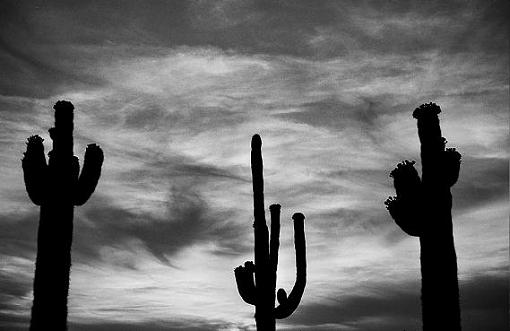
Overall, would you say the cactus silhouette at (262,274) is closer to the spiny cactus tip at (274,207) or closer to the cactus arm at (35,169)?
the spiny cactus tip at (274,207)

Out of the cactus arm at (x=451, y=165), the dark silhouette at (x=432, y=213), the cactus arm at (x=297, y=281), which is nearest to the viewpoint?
the dark silhouette at (x=432, y=213)

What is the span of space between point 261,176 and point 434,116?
18.9ft

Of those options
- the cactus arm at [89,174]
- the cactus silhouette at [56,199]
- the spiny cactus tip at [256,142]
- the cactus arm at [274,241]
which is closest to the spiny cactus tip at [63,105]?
the cactus silhouette at [56,199]

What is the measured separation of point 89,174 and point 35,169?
101 centimetres

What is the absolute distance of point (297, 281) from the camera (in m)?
16.1

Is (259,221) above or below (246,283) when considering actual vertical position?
above

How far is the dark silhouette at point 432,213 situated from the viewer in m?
9.70

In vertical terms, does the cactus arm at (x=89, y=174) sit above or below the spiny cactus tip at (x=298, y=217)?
below

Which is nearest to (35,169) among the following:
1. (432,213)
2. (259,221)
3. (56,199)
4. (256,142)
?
(56,199)

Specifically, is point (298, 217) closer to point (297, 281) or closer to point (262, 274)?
point (297, 281)

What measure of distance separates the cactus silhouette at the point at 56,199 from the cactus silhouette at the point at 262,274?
16.3ft

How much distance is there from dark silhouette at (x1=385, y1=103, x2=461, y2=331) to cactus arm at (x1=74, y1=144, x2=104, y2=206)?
19.0 feet

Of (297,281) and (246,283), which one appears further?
(297,281)

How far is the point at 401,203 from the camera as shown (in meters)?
10.9
